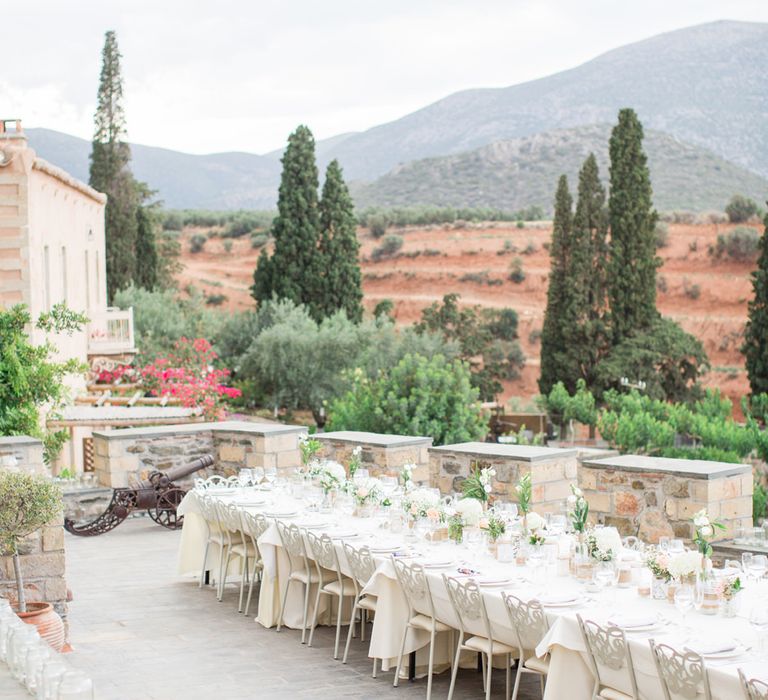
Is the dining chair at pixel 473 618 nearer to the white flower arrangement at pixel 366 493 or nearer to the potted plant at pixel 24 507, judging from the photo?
the white flower arrangement at pixel 366 493

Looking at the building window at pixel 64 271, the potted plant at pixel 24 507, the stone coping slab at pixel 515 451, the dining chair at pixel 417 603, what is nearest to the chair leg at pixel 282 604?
the dining chair at pixel 417 603

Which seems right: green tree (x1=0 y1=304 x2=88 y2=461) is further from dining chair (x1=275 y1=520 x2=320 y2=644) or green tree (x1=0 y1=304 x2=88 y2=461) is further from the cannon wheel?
dining chair (x1=275 y1=520 x2=320 y2=644)

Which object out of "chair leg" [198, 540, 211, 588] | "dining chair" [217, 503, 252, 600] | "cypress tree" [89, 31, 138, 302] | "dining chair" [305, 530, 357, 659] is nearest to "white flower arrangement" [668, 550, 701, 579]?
"dining chair" [305, 530, 357, 659]

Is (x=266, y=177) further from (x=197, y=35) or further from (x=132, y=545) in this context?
(x=132, y=545)

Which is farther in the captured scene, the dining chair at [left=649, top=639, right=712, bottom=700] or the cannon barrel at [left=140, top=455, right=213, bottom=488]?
the cannon barrel at [left=140, top=455, right=213, bottom=488]

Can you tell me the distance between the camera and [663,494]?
31.7 feet

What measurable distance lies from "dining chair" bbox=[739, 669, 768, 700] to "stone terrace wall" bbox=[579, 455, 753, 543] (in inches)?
170

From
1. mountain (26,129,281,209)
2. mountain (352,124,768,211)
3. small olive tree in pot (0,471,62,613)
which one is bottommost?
small olive tree in pot (0,471,62,613)

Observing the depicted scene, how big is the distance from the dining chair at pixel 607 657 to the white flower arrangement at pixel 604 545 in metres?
1.01

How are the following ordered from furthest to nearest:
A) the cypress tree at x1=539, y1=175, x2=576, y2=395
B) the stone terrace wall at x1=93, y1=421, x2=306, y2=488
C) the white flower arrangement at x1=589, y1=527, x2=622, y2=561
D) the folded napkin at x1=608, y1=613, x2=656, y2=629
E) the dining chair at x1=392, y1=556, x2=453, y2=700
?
1. the cypress tree at x1=539, y1=175, x2=576, y2=395
2. the stone terrace wall at x1=93, y1=421, x2=306, y2=488
3. the dining chair at x1=392, y1=556, x2=453, y2=700
4. the white flower arrangement at x1=589, y1=527, x2=622, y2=561
5. the folded napkin at x1=608, y1=613, x2=656, y2=629

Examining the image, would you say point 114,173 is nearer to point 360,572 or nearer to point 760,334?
point 760,334

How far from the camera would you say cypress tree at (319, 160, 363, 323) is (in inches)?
1367

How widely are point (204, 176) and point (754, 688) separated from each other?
5078 inches

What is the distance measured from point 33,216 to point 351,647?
12.0 meters
